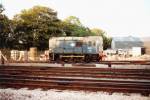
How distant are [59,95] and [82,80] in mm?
1831

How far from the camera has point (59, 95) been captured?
8789 mm

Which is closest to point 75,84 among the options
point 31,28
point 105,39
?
point 31,28

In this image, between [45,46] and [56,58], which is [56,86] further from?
[45,46]

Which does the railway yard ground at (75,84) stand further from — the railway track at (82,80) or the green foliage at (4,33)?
the green foliage at (4,33)

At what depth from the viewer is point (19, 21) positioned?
158 ft

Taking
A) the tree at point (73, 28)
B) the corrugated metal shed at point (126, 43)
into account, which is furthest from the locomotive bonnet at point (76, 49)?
the corrugated metal shed at point (126, 43)

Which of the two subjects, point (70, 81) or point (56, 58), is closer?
point (70, 81)

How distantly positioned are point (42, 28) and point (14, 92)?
39.3 metres

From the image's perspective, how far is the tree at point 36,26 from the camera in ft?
152

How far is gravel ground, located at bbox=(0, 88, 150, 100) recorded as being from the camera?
8359 millimetres

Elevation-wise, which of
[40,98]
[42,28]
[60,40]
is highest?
[42,28]

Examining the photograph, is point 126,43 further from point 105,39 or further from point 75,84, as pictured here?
point 75,84

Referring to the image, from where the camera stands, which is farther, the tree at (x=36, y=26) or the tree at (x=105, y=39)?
the tree at (x=105, y=39)

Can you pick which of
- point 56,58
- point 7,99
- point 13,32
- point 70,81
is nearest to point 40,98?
point 7,99
